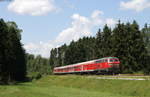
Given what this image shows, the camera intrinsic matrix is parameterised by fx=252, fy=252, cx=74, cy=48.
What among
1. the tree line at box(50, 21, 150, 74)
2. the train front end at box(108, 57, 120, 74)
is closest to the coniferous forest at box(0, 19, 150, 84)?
the tree line at box(50, 21, 150, 74)

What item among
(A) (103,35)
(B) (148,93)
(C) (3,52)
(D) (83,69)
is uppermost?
(A) (103,35)

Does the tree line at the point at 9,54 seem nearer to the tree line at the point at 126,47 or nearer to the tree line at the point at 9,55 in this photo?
the tree line at the point at 9,55

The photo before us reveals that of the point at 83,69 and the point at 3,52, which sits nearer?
the point at 3,52

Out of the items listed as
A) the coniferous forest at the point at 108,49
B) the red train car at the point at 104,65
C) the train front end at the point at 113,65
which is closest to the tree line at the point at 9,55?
the coniferous forest at the point at 108,49

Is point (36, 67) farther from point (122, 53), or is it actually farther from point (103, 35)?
point (122, 53)

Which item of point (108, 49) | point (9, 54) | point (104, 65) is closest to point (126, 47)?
point (108, 49)

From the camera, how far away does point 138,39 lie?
237 feet

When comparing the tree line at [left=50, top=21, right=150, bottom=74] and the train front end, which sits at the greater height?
the tree line at [left=50, top=21, right=150, bottom=74]

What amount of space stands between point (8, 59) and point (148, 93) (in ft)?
144

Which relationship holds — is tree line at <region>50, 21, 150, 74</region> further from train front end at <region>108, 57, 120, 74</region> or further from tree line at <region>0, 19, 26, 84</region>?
tree line at <region>0, 19, 26, 84</region>

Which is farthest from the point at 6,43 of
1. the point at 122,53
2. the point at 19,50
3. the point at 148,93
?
the point at 148,93

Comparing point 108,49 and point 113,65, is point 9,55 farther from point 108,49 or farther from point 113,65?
point 108,49

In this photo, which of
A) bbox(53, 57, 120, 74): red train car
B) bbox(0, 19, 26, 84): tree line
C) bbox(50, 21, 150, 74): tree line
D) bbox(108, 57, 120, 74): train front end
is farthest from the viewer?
bbox(50, 21, 150, 74): tree line

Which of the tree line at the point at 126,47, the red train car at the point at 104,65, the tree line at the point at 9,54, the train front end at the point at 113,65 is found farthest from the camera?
the tree line at the point at 126,47
